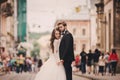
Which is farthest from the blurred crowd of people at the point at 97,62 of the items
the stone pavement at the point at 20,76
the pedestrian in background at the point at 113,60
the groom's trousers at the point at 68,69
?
the groom's trousers at the point at 68,69

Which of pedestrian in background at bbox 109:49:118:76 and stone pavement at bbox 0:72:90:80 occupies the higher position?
pedestrian in background at bbox 109:49:118:76

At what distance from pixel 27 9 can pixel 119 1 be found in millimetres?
1586

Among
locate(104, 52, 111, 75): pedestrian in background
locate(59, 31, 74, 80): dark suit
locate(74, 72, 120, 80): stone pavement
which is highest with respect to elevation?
locate(59, 31, 74, 80): dark suit

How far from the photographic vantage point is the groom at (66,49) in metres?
9.72

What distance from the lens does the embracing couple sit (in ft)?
32.0

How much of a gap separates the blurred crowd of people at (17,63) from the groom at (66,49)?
73.4 inches

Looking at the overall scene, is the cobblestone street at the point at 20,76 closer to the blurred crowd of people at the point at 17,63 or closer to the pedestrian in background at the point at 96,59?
the blurred crowd of people at the point at 17,63

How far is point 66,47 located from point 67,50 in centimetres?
5

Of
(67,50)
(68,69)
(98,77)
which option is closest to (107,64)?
(98,77)

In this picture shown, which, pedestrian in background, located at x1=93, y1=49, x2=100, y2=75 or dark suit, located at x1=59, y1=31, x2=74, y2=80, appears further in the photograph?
pedestrian in background, located at x1=93, y1=49, x2=100, y2=75

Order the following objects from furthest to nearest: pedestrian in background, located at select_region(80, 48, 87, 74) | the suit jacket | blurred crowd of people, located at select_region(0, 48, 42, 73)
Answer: blurred crowd of people, located at select_region(0, 48, 42, 73)
pedestrian in background, located at select_region(80, 48, 87, 74)
the suit jacket

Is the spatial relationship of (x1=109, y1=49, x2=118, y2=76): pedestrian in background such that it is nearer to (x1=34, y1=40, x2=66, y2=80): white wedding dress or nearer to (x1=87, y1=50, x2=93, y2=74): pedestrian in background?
(x1=87, y1=50, x2=93, y2=74): pedestrian in background

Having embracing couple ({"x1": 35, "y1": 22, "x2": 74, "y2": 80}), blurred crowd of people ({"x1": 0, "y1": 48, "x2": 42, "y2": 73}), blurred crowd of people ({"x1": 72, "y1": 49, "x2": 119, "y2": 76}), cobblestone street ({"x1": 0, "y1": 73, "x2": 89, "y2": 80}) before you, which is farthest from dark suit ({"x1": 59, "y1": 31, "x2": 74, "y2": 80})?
blurred crowd of people ({"x1": 0, "y1": 48, "x2": 42, "y2": 73})

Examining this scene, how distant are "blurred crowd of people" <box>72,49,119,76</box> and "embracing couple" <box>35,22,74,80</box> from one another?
1613mm
